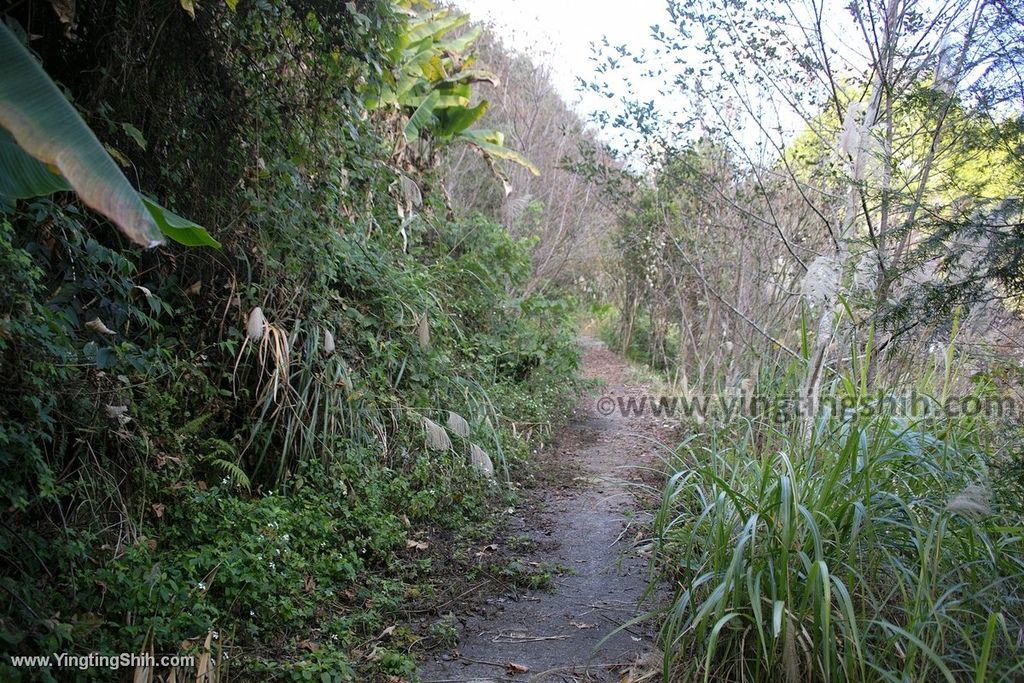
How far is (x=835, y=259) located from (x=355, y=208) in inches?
157

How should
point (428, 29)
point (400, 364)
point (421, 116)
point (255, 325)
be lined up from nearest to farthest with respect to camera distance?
point (255, 325), point (400, 364), point (428, 29), point (421, 116)

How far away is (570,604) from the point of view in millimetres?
4383

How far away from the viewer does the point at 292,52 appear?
5055mm

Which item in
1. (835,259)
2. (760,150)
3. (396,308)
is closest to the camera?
(835,259)

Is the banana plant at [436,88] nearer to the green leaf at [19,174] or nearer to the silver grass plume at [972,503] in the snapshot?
the green leaf at [19,174]

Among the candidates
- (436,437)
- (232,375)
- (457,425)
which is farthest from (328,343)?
(457,425)

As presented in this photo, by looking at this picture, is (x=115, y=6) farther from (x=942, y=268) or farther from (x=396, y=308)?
(x=942, y=268)

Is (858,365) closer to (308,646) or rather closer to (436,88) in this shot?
(308,646)

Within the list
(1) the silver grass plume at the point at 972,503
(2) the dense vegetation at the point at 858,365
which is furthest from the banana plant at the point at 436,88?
(1) the silver grass plume at the point at 972,503

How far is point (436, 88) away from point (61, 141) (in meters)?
7.05

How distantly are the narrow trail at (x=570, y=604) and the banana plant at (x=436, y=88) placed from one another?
13.3ft

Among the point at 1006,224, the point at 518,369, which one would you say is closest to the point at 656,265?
the point at 518,369

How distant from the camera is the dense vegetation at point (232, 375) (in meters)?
3.24

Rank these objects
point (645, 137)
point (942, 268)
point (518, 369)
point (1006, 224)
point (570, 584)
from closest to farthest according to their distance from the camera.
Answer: point (1006, 224) < point (942, 268) < point (570, 584) < point (645, 137) < point (518, 369)
